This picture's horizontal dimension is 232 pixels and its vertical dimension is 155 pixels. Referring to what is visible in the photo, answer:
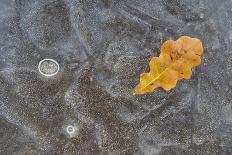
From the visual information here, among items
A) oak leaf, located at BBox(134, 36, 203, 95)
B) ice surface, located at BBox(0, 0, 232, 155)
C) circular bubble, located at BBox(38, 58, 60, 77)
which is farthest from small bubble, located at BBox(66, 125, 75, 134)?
oak leaf, located at BBox(134, 36, 203, 95)

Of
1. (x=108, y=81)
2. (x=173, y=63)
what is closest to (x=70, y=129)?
(x=108, y=81)

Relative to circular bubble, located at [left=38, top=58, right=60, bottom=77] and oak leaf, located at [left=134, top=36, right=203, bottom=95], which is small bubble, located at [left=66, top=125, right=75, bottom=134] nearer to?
circular bubble, located at [left=38, top=58, right=60, bottom=77]

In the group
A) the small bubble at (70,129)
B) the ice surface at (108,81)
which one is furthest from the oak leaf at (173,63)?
the small bubble at (70,129)

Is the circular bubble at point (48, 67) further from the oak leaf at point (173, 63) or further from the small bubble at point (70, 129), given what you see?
the oak leaf at point (173, 63)

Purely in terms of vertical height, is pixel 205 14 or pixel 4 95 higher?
pixel 205 14

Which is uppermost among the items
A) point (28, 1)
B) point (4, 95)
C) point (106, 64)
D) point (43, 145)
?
point (28, 1)

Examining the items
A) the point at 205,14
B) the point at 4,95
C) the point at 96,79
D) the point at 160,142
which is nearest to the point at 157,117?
the point at 160,142

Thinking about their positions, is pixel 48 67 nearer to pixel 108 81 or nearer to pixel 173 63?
pixel 108 81

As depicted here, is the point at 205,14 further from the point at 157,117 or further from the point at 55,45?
the point at 55,45
